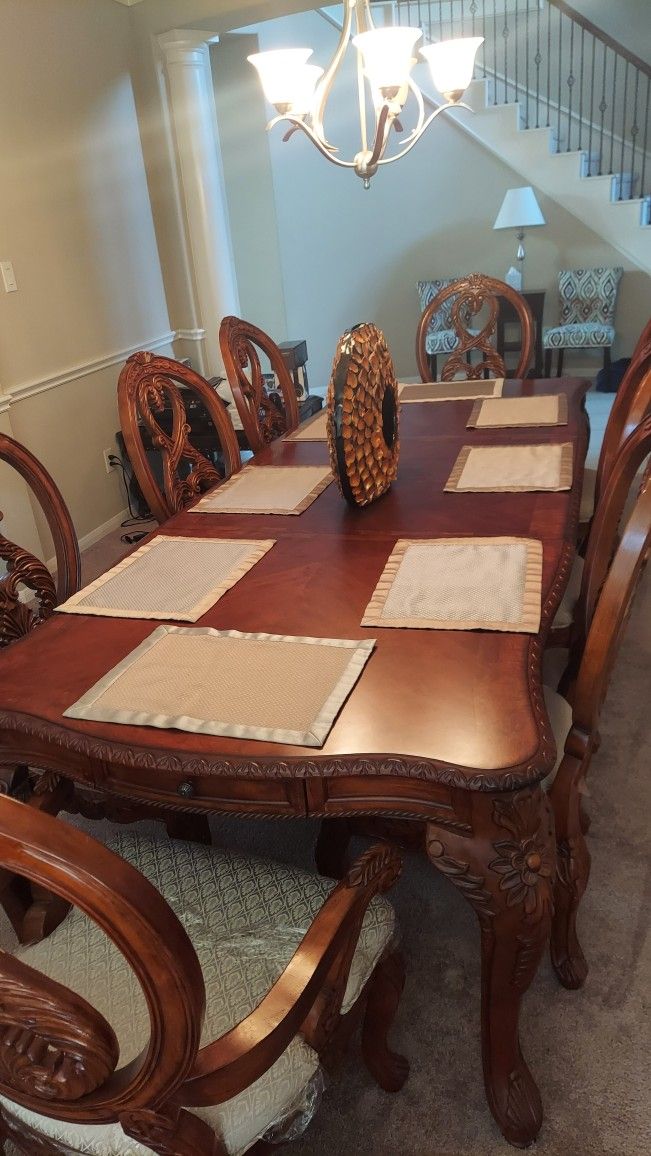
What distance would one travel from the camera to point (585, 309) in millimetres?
5824

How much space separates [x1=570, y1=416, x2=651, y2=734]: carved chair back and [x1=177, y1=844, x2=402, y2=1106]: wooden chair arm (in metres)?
0.44

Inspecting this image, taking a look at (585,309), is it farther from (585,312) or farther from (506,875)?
(506,875)

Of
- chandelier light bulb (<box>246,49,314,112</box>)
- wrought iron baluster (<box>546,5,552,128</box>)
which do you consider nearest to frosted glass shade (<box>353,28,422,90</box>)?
chandelier light bulb (<box>246,49,314,112</box>)

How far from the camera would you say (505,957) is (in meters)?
1.06

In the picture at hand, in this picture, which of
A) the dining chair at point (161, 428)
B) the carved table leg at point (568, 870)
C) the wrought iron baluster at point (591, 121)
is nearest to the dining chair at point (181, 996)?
the carved table leg at point (568, 870)

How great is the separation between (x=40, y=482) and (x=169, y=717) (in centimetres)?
72

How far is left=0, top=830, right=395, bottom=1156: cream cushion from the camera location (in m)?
0.83

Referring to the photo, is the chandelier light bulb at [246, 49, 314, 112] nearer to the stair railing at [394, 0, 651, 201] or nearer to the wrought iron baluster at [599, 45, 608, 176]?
the stair railing at [394, 0, 651, 201]

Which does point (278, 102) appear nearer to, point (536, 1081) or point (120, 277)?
point (120, 277)

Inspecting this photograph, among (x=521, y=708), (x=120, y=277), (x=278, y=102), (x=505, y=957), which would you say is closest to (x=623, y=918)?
(x=505, y=957)

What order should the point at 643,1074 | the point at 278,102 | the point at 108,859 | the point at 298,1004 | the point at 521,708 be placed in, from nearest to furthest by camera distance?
1. the point at 108,859
2. the point at 298,1004
3. the point at 521,708
4. the point at 643,1074
5. the point at 278,102

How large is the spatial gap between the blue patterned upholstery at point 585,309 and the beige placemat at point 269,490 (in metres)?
4.28

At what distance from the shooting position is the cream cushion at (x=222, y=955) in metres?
0.83

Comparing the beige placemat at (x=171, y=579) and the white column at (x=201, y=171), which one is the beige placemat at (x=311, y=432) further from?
the white column at (x=201, y=171)
